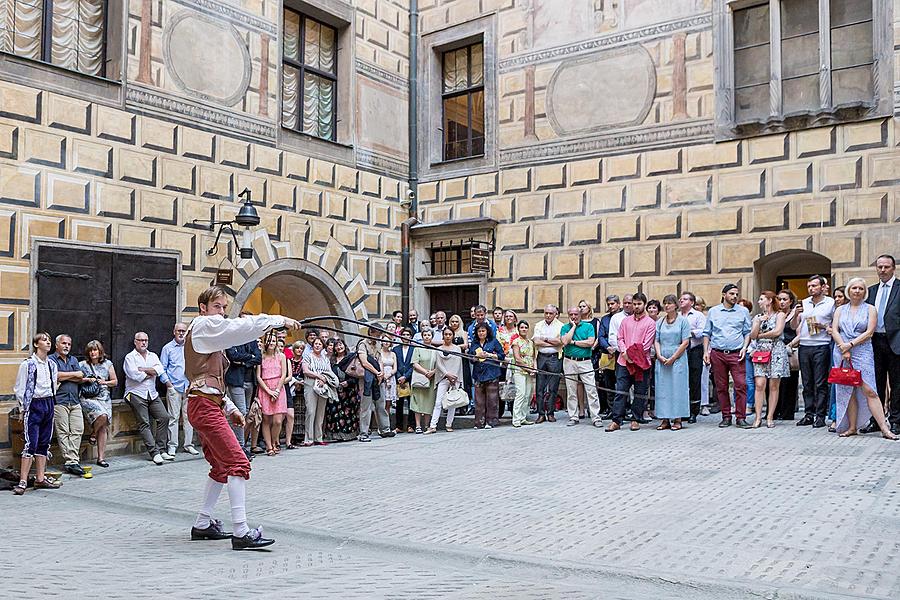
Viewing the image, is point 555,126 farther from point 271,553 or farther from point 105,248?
point 271,553

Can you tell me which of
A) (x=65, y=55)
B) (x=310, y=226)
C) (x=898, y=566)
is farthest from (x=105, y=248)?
(x=898, y=566)

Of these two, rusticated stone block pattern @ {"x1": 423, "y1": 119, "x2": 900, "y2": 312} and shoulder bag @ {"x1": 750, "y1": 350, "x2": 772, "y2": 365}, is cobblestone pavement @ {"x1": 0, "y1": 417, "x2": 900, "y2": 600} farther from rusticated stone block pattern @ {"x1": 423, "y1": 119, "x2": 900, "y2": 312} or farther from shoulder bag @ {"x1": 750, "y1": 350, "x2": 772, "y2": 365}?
rusticated stone block pattern @ {"x1": 423, "y1": 119, "x2": 900, "y2": 312}

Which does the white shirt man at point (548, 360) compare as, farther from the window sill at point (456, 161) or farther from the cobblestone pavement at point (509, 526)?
the window sill at point (456, 161)

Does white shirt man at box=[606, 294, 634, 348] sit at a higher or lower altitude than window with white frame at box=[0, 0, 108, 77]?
lower

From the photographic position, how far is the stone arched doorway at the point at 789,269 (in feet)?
42.6

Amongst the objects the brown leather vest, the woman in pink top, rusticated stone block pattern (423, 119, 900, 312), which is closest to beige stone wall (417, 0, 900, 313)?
rusticated stone block pattern (423, 119, 900, 312)

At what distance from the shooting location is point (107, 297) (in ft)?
36.3

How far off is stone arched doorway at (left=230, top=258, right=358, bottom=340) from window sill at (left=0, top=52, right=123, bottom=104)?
328cm

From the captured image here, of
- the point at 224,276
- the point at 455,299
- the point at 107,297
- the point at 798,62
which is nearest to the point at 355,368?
the point at 224,276

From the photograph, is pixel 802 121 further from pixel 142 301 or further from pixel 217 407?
pixel 217 407

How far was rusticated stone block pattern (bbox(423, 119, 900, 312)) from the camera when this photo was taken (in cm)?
1220

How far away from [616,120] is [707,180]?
1.85 meters

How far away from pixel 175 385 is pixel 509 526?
6170 mm

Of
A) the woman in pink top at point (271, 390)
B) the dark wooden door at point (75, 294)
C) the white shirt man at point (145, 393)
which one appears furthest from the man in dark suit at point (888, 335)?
the dark wooden door at point (75, 294)
